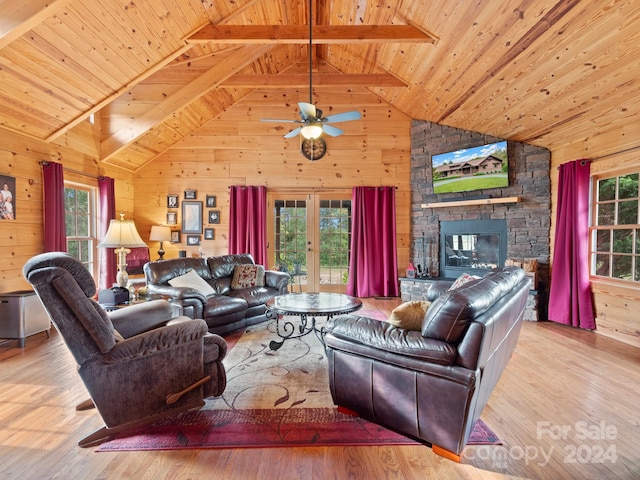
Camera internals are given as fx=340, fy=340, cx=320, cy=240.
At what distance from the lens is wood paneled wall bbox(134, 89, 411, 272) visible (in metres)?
6.44

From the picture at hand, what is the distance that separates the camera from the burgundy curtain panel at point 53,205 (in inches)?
168

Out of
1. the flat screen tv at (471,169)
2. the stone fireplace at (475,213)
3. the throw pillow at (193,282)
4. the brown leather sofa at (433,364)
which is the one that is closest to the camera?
the brown leather sofa at (433,364)

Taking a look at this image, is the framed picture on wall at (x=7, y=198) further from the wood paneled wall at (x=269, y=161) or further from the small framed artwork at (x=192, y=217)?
the small framed artwork at (x=192, y=217)

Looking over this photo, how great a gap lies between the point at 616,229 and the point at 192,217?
6509 mm

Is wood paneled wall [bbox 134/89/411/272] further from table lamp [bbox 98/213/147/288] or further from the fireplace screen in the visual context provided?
table lamp [bbox 98/213/147/288]

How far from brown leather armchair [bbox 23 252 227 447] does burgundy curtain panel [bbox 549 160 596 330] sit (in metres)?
4.42

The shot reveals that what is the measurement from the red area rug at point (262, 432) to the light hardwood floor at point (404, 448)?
58 millimetres

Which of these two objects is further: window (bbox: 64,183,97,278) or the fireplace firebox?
the fireplace firebox

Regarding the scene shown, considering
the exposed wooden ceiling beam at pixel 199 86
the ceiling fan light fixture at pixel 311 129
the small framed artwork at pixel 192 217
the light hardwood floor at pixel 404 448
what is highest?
the exposed wooden ceiling beam at pixel 199 86

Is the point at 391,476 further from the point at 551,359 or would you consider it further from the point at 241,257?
the point at 241,257

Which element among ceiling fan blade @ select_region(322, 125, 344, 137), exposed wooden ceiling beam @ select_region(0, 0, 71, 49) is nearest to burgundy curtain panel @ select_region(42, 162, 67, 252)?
exposed wooden ceiling beam @ select_region(0, 0, 71, 49)

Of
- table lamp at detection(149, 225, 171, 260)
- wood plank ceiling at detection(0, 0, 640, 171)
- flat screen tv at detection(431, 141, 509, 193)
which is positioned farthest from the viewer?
table lamp at detection(149, 225, 171, 260)

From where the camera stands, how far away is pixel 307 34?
405 centimetres

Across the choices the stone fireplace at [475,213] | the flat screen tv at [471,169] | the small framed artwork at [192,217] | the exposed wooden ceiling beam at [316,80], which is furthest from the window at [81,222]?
the flat screen tv at [471,169]
